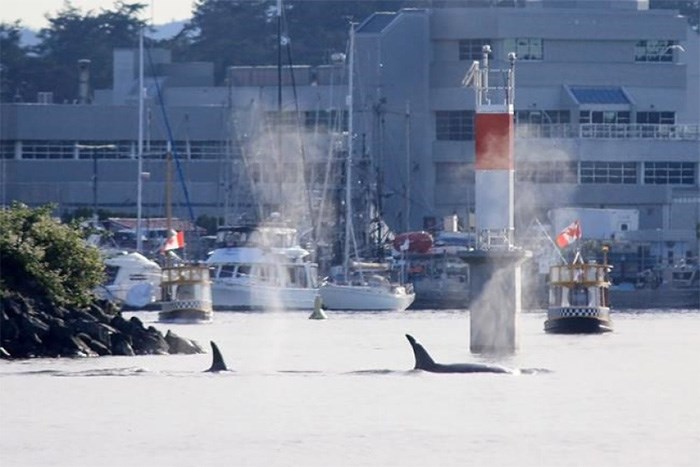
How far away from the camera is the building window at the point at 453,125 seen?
100625 mm

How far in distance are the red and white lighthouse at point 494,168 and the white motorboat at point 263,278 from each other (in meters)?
35.0

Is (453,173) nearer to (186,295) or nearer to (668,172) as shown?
(668,172)

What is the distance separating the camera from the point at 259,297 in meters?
80.9

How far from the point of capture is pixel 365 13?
480 ft

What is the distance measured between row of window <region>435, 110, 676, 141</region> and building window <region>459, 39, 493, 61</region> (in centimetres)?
Answer: 261

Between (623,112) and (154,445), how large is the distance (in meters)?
74.2

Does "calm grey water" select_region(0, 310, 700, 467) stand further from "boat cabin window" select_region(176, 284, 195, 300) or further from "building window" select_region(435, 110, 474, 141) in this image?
"building window" select_region(435, 110, 474, 141)

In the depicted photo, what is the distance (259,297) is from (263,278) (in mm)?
969

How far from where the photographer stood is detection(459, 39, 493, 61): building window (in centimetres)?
10162

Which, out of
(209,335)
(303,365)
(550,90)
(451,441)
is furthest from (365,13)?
(451,441)

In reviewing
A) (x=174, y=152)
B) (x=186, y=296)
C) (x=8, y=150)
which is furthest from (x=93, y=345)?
(x=8, y=150)

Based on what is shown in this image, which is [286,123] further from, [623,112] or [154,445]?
[154,445]

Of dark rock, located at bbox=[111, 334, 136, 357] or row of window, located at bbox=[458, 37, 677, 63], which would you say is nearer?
dark rock, located at bbox=[111, 334, 136, 357]

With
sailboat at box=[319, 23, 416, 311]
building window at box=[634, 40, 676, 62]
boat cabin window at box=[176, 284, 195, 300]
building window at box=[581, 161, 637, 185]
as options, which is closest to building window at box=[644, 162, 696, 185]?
building window at box=[581, 161, 637, 185]
